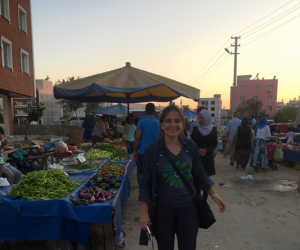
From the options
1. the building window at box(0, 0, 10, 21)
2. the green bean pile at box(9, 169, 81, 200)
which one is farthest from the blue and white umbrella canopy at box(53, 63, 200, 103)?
the building window at box(0, 0, 10, 21)

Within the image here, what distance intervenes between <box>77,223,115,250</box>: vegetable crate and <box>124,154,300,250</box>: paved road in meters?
0.56

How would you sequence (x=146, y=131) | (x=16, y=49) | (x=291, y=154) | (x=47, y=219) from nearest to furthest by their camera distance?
(x=47, y=219)
(x=146, y=131)
(x=291, y=154)
(x=16, y=49)

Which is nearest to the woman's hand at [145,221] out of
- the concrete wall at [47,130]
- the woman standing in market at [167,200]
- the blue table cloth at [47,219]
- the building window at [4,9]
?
the woman standing in market at [167,200]

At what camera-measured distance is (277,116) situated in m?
48.0

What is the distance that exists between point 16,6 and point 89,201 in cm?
1783

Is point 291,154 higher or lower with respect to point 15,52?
lower

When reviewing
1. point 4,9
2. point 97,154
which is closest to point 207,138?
point 97,154

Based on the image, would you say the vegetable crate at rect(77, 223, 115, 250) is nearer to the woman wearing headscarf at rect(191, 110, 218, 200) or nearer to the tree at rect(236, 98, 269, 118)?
the woman wearing headscarf at rect(191, 110, 218, 200)

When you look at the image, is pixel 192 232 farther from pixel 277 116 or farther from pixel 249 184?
pixel 277 116

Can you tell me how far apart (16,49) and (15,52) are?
30cm

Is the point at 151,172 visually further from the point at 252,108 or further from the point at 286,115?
the point at 286,115

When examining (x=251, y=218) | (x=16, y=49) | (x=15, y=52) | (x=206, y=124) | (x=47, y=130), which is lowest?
(x=251, y=218)

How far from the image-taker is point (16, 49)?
1559 cm

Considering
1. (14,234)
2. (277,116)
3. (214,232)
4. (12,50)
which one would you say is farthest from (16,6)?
(277,116)
